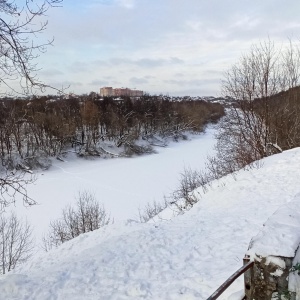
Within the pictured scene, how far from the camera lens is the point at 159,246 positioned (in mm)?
7027

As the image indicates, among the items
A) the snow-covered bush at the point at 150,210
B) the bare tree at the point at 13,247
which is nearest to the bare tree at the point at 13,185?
the bare tree at the point at 13,247

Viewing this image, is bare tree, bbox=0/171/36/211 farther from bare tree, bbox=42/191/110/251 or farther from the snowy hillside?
bare tree, bbox=42/191/110/251

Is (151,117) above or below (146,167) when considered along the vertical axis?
above

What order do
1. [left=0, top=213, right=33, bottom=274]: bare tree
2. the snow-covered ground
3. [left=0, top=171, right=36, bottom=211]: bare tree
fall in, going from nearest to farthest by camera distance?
[left=0, top=171, right=36, bottom=211]: bare tree → [left=0, top=213, right=33, bottom=274]: bare tree → the snow-covered ground

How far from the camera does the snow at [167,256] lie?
5.21 metres

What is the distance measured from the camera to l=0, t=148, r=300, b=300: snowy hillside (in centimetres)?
525

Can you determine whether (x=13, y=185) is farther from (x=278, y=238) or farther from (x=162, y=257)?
(x=278, y=238)

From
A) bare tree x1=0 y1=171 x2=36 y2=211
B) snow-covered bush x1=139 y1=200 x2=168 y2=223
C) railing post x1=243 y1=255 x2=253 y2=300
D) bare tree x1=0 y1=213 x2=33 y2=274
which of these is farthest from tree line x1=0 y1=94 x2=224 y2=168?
railing post x1=243 y1=255 x2=253 y2=300

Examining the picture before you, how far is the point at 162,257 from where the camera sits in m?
6.44

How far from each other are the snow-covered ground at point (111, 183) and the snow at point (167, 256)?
11.8m

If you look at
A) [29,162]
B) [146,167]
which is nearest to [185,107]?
[146,167]

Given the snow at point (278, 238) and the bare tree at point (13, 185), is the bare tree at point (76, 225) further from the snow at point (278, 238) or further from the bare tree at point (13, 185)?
the snow at point (278, 238)

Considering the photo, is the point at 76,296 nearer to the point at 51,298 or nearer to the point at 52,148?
the point at 51,298

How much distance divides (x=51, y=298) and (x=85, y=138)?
4424cm
